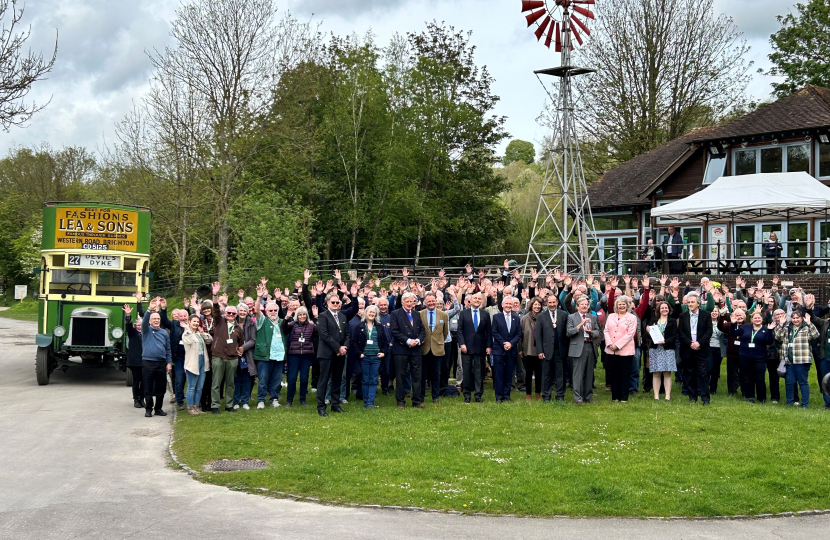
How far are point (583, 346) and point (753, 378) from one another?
3.14m

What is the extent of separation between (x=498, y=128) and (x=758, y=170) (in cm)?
1690

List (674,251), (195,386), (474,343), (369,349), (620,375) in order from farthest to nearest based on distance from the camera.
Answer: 1. (674,251)
2. (474,343)
3. (620,375)
4. (369,349)
5. (195,386)

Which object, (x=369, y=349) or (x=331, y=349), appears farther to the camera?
(x=369, y=349)

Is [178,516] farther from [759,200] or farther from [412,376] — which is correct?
[759,200]

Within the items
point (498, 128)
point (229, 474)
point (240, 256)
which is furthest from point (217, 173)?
point (229, 474)

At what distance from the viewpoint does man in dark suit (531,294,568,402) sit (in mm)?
13961

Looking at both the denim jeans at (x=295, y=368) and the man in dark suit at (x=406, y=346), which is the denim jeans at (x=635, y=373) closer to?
the man in dark suit at (x=406, y=346)

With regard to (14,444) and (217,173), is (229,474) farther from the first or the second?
(217,173)

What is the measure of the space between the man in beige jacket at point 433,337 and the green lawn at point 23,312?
3589cm

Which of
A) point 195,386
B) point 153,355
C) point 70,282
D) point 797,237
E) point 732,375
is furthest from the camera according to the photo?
point 797,237

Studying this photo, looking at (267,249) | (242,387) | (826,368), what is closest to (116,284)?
(242,387)

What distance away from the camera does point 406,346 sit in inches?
545

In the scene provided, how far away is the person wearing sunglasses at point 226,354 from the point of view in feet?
44.1

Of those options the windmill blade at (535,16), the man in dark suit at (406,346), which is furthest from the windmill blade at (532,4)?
the man in dark suit at (406,346)
